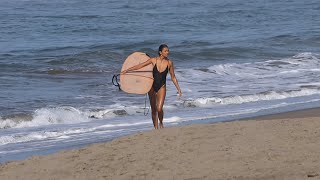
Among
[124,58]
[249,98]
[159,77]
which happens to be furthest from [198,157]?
[124,58]

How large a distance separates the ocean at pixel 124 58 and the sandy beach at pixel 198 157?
1.78m

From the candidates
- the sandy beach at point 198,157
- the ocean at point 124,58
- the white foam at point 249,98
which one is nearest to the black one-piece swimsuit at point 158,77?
the ocean at point 124,58

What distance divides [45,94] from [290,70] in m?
7.19

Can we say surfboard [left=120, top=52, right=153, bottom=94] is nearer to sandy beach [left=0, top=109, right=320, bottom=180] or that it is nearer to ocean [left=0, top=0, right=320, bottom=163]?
ocean [left=0, top=0, right=320, bottom=163]

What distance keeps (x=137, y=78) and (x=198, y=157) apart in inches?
125

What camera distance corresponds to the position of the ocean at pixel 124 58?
13297 millimetres

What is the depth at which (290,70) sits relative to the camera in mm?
20734

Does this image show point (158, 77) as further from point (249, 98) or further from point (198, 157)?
point (249, 98)

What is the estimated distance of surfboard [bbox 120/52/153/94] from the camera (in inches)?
439

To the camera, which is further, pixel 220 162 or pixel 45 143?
pixel 45 143

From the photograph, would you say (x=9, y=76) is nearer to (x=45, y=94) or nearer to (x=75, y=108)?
(x=45, y=94)

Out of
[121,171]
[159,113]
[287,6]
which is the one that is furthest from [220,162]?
[287,6]

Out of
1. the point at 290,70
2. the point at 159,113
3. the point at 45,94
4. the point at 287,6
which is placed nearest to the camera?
the point at 159,113

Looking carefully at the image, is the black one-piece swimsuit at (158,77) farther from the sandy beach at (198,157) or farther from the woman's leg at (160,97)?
the sandy beach at (198,157)
